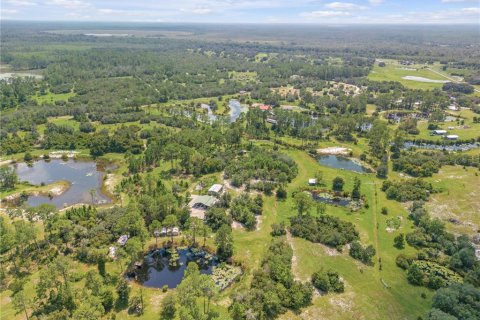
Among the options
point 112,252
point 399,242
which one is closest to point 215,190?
point 112,252

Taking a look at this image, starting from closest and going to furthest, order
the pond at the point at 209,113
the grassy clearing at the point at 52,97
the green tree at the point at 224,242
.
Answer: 1. the green tree at the point at 224,242
2. the pond at the point at 209,113
3. the grassy clearing at the point at 52,97

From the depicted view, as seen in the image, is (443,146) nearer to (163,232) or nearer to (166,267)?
(163,232)

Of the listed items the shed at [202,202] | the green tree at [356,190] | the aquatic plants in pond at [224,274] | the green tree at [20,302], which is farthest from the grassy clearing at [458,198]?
the green tree at [20,302]

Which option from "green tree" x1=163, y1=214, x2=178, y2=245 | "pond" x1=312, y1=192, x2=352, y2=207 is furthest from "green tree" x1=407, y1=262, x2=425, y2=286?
"green tree" x1=163, y1=214, x2=178, y2=245

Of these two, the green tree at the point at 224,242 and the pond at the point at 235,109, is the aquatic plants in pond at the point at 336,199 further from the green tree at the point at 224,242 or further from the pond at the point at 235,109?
the pond at the point at 235,109

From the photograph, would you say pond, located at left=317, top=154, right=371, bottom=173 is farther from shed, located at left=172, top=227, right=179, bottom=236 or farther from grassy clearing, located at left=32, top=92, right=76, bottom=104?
grassy clearing, located at left=32, top=92, right=76, bottom=104

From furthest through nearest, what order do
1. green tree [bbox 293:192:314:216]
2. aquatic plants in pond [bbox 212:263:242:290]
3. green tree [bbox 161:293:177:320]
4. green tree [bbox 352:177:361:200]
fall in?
green tree [bbox 352:177:361:200] < green tree [bbox 293:192:314:216] < aquatic plants in pond [bbox 212:263:242:290] < green tree [bbox 161:293:177:320]

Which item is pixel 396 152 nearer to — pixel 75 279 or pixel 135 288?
pixel 135 288

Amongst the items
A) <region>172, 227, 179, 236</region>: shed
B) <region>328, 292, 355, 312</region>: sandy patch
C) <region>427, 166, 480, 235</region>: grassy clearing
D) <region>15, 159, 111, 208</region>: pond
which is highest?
<region>427, 166, 480, 235</region>: grassy clearing
